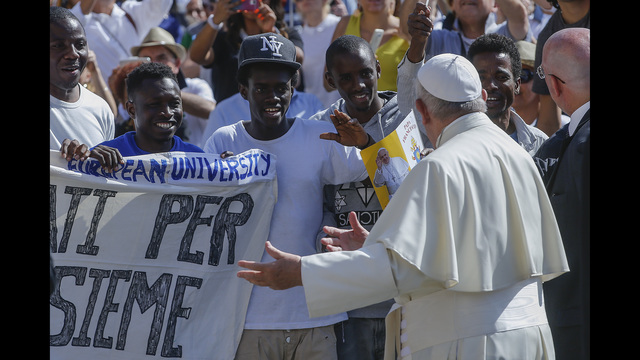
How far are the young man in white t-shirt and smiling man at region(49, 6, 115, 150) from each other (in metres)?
0.95

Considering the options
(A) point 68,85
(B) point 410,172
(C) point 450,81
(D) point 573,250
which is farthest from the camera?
(A) point 68,85

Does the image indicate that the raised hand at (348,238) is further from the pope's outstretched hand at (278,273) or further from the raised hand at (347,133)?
the raised hand at (347,133)

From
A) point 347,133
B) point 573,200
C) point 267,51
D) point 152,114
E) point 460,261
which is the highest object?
point 267,51

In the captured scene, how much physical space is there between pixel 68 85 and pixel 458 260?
302 cm

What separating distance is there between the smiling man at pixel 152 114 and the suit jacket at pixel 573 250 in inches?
85.6

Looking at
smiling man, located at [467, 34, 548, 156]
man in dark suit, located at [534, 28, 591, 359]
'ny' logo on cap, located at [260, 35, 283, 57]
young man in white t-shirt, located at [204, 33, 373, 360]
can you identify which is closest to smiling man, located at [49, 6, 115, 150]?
young man in white t-shirt, located at [204, 33, 373, 360]

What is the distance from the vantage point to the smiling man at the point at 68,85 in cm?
541

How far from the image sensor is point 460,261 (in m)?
3.74

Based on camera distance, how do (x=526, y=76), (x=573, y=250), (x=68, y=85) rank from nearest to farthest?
(x=573, y=250) → (x=68, y=85) → (x=526, y=76)

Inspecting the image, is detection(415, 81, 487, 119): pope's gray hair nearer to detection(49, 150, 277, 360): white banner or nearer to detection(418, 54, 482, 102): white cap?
detection(418, 54, 482, 102): white cap

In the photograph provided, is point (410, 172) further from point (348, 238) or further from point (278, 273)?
A: point (278, 273)

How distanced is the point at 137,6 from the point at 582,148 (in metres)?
5.80

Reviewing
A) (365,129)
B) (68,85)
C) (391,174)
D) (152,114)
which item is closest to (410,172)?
(391,174)

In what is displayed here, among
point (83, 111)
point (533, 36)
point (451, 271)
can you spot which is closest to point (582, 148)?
point (451, 271)
